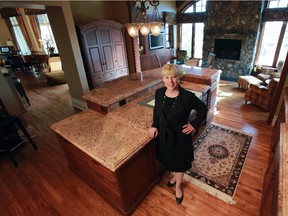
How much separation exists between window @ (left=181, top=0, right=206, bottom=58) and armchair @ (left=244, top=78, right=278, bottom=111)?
3946 millimetres

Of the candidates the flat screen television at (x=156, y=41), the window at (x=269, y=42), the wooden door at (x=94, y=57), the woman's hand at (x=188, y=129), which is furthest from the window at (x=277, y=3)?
the woman's hand at (x=188, y=129)

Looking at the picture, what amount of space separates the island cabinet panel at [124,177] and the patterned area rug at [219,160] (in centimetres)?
68

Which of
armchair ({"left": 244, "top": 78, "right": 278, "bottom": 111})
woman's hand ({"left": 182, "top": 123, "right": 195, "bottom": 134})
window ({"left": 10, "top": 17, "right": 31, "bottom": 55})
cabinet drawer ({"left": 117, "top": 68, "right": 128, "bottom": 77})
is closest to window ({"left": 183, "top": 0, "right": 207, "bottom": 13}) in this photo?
cabinet drawer ({"left": 117, "top": 68, "right": 128, "bottom": 77})

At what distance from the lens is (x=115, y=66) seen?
5.19 meters

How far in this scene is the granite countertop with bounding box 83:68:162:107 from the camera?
7.27ft

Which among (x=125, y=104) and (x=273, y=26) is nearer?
(x=125, y=104)

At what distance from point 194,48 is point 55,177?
23.8 feet

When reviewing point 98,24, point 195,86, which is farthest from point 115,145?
point 98,24

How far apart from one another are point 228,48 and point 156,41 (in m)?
2.72

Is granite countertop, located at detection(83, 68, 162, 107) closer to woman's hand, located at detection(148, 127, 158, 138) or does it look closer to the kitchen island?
the kitchen island

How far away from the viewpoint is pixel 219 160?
8.23ft

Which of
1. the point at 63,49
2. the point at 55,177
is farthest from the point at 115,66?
the point at 55,177

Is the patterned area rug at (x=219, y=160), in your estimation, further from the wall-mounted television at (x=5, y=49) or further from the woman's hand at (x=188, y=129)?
the wall-mounted television at (x=5, y=49)

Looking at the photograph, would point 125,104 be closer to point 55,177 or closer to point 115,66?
point 55,177
